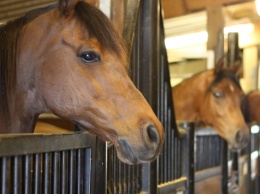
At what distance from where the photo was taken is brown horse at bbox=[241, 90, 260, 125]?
3.96m

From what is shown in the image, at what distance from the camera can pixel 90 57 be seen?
128 centimetres

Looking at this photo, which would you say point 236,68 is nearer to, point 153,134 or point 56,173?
point 153,134

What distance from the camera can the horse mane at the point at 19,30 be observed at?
130 cm

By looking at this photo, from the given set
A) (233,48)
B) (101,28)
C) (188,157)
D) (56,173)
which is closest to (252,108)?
(233,48)

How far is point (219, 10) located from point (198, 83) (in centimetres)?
114

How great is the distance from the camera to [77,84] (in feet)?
4.19

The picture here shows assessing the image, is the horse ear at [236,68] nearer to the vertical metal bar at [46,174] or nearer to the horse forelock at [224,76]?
the horse forelock at [224,76]

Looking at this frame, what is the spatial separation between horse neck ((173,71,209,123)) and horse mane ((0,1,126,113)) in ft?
6.31

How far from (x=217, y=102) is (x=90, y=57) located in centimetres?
196

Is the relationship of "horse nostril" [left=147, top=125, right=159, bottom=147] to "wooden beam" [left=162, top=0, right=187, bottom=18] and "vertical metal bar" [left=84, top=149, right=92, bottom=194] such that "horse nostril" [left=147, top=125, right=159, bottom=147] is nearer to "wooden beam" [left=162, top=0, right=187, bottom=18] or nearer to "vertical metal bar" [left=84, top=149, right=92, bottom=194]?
"vertical metal bar" [left=84, top=149, right=92, bottom=194]

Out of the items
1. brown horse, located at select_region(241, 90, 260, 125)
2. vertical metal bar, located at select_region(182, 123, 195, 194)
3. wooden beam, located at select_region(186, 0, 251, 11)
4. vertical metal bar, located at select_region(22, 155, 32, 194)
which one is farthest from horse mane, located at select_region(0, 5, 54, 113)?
wooden beam, located at select_region(186, 0, 251, 11)

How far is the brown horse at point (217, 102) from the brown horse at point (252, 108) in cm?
81

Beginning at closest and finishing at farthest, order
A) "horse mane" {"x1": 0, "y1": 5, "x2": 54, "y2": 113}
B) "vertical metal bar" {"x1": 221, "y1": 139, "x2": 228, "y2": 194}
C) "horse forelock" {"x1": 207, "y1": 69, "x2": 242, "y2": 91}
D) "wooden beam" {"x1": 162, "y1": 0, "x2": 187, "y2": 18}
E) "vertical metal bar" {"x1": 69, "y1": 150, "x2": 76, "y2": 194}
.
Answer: "vertical metal bar" {"x1": 69, "y1": 150, "x2": 76, "y2": 194}, "horse mane" {"x1": 0, "y1": 5, "x2": 54, "y2": 113}, "vertical metal bar" {"x1": 221, "y1": 139, "x2": 228, "y2": 194}, "horse forelock" {"x1": 207, "y1": 69, "x2": 242, "y2": 91}, "wooden beam" {"x1": 162, "y1": 0, "x2": 187, "y2": 18}

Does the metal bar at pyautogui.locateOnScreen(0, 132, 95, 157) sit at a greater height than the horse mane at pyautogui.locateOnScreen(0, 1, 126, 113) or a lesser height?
lesser
